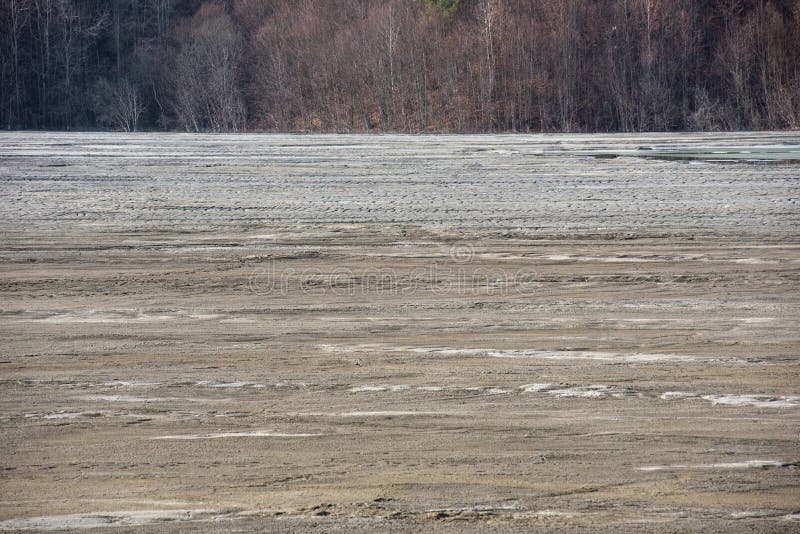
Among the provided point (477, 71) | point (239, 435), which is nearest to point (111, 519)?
point (239, 435)

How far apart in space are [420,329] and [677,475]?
3.32 metres

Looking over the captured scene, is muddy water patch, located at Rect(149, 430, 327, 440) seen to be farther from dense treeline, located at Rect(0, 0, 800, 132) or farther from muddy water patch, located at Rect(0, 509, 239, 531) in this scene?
dense treeline, located at Rect(0, 0, 800, 132)

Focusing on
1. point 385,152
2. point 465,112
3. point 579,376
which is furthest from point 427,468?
point 465,112

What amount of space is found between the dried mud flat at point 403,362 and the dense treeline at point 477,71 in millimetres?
31890

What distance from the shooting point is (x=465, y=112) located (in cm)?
4662

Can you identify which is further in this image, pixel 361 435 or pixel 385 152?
pixel 385 152

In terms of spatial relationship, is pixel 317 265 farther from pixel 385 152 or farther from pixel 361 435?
pixel 385 152

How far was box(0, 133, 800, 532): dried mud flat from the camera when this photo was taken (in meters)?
4.49

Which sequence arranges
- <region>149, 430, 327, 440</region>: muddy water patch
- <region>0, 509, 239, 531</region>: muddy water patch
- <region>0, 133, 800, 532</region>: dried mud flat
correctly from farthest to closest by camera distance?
<region>149, 430, 327, 440</region>: muddy water patch < <region>0, 133, 800, 532</region>: dried mud flat < <region>0, 509, 239, 531</region>: muddy water patch

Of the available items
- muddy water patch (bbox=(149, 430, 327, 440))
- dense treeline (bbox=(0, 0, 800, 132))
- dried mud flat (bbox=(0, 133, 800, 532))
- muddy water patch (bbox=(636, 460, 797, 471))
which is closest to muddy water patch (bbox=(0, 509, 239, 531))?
dried mud flat (bbox=(0, 133, 800, 532))

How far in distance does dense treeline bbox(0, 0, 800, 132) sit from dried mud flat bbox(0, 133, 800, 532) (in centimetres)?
3189

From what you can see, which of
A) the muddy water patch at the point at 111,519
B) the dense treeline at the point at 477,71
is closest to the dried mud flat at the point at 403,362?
the muddy water patch at the point at 111,519

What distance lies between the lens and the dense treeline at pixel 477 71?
147 ft

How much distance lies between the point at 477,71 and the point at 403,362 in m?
41.8
